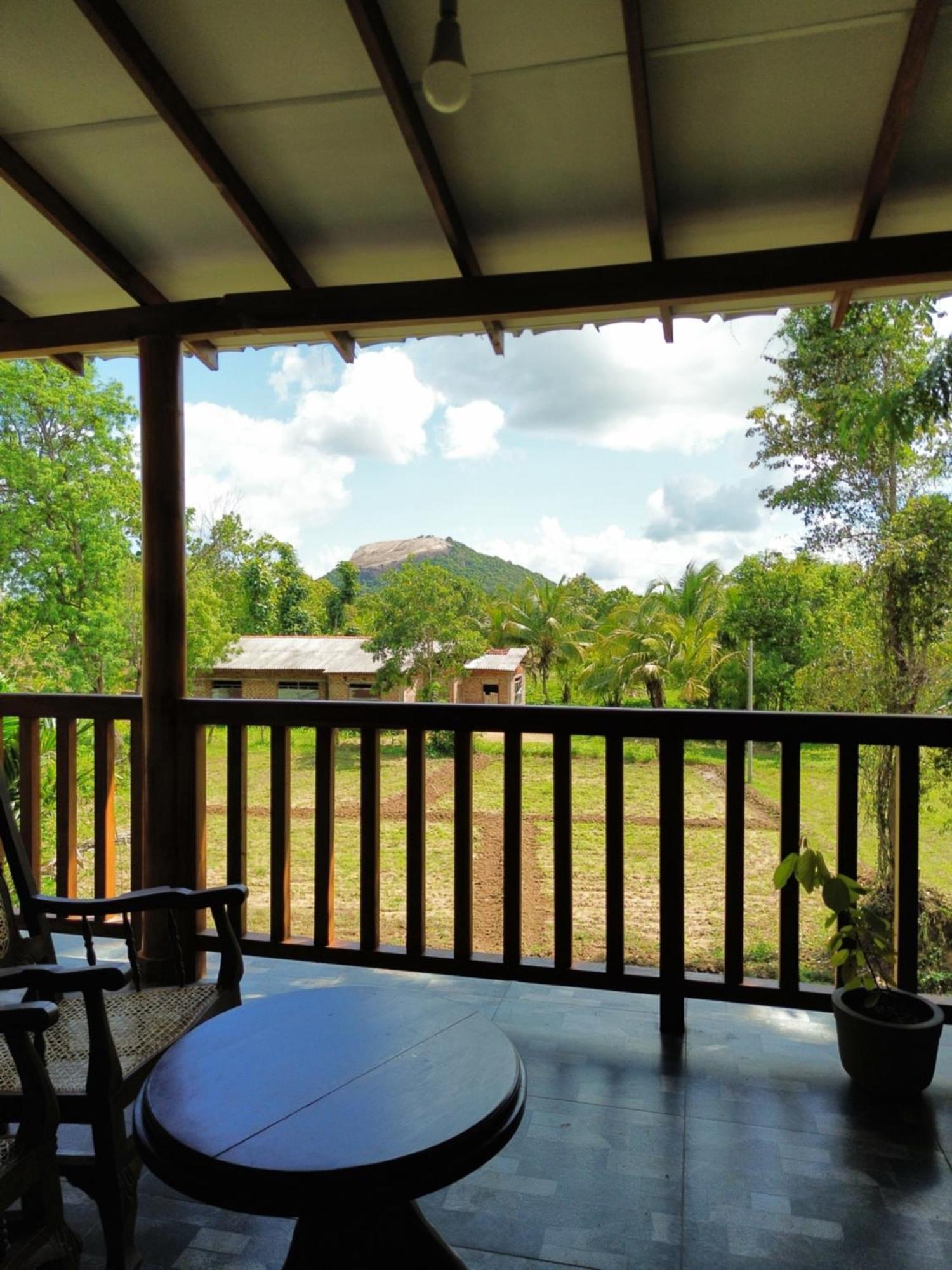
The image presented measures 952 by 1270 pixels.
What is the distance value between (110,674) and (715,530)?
3387 centimetres

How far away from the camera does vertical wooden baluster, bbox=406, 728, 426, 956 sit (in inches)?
107

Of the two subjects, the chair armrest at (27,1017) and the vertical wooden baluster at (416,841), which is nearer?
the chair armrest at (27,1017)

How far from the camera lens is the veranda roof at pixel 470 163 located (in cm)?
207

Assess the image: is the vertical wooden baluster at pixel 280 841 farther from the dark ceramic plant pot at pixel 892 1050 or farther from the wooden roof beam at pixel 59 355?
the dark ceramic plant pot at pixel 892 1050

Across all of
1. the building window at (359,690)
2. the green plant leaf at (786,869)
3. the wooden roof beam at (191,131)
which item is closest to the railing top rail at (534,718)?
the green plant leaf at (786,869)

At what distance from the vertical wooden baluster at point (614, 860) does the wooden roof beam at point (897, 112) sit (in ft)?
5.46

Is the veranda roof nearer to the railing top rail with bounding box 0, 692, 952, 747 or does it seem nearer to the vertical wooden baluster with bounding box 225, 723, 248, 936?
the railing top rail with bounding box 0, 692, 952, 747

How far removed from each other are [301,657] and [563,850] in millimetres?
24761

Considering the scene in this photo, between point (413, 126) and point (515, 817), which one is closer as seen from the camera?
point (413, 126)

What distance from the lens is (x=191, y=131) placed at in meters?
2.32

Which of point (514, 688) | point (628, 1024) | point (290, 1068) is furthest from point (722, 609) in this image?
point (290, 1068)

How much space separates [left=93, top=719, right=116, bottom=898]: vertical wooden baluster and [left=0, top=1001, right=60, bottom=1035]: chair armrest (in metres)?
1.84

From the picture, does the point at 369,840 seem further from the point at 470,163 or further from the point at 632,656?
the point at 632,656

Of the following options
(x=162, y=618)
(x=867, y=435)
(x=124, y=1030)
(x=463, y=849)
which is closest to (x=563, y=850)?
(x=463, y=849)
